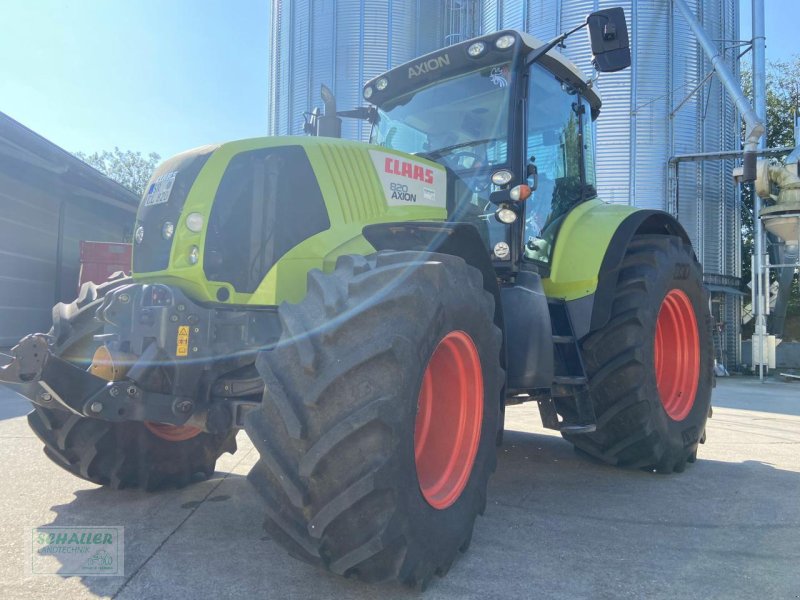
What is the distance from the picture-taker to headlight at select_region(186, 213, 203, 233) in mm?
3021

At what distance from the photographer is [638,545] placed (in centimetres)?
311

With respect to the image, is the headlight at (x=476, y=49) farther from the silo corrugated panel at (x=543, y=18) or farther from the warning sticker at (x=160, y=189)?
the silo corrugated panel at (x=543, y=18)

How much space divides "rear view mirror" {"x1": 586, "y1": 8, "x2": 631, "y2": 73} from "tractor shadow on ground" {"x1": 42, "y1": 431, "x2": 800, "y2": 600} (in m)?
2.55

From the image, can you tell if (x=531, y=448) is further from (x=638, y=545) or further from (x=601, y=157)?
(x=601, y=157)

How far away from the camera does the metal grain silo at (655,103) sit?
12.7 meters

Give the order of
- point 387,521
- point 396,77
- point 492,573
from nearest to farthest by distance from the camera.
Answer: point 387,521 < point 492,573 < point 396,77

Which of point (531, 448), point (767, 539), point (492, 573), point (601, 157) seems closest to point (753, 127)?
point (601, 157)

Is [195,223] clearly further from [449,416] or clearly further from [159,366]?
[449,416]

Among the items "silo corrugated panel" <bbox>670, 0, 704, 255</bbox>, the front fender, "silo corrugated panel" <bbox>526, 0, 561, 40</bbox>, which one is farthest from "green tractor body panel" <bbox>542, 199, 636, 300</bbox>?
"silo corrugated panel" <bbox>670, 0, 704, 255</bbox>

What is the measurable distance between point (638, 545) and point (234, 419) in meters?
2.00

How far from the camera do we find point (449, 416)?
3.04 metres

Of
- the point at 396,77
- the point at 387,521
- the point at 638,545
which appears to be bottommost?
the point at 638,545

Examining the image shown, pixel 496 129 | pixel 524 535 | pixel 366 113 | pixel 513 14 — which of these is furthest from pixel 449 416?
pixel 513 14

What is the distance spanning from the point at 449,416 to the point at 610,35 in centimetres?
228
